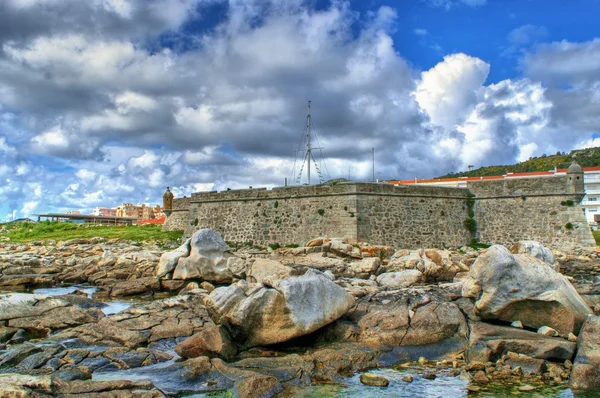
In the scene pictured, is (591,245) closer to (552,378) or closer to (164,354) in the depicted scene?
(552,378)

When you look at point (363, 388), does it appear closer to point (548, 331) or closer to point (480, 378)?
point (480, 378)

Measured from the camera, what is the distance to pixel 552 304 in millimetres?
9719

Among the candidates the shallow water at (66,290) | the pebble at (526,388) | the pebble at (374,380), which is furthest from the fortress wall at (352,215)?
the pebble at (526,388)

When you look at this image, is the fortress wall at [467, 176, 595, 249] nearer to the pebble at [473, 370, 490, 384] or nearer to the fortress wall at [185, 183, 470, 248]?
the fortress wall at [185, 183, 470, 248]

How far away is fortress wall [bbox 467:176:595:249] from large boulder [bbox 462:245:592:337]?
17.2 metres

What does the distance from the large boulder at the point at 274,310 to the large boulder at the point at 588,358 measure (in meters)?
4.29

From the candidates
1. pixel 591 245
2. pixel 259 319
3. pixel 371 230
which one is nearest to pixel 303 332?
pixel 259 319

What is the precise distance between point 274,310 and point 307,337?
3.34ft

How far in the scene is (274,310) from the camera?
934cm

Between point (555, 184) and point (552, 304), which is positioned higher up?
point (555, 184)

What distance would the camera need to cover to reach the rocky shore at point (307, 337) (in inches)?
306

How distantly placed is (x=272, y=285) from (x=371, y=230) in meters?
15.5

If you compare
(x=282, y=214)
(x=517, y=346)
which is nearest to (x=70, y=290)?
(x=282, y=214)

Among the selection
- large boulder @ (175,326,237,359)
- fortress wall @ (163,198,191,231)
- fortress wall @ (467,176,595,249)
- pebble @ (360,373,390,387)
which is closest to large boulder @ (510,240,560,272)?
pebble @ (360,373,390,387)
